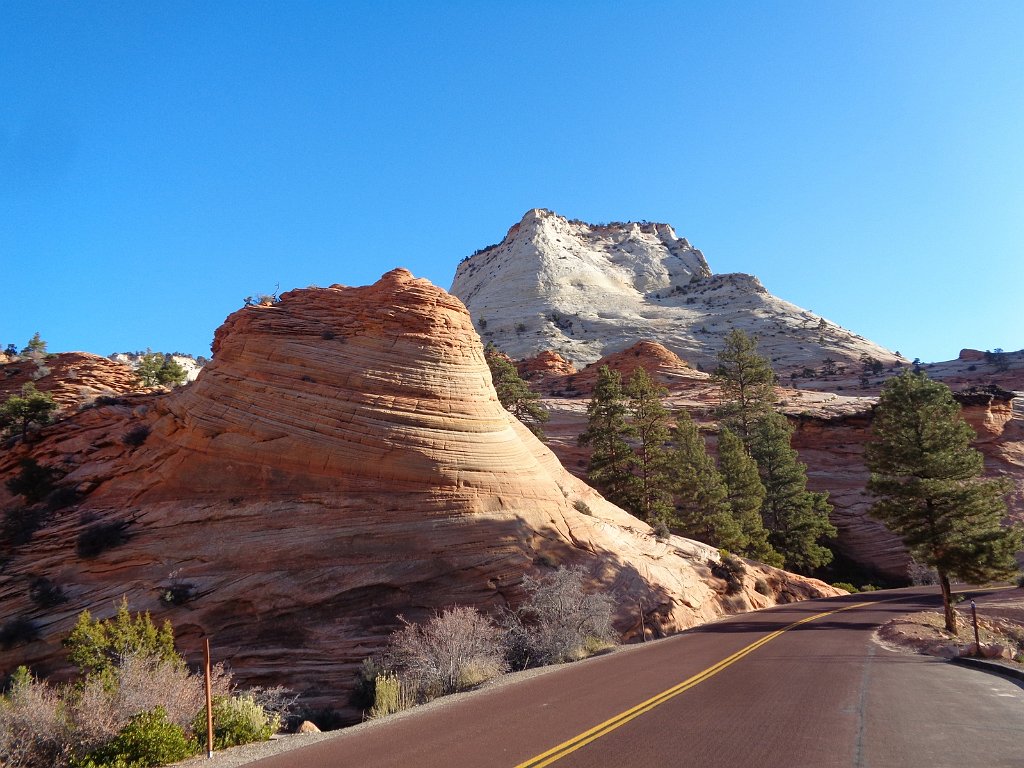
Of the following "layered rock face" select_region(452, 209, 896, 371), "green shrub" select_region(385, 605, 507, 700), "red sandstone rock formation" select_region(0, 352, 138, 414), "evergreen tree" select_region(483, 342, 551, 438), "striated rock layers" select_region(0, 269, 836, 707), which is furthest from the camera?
"layered rock face" select_region(452, 209, 896, 371)

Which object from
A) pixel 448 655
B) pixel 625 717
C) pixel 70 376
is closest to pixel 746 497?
pixel 448 655

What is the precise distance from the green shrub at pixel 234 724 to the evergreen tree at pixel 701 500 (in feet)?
86.7

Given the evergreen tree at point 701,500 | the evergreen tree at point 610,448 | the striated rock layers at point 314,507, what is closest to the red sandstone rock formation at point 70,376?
the striated rock layers at point 314,507

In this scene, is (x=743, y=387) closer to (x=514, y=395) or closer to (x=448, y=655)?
(x=514, y=395)

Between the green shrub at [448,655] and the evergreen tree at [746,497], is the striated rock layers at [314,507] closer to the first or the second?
the green shrub at [448,655]

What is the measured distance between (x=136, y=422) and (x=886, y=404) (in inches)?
1062

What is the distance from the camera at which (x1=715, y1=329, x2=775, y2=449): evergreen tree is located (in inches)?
1852

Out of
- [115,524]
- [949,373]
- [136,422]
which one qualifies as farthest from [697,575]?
[949,373]

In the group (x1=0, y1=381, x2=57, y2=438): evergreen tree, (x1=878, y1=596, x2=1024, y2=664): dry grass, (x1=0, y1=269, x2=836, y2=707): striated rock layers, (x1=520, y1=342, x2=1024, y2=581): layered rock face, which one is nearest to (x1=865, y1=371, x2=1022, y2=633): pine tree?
(x1=878, y1=596, x2=1024, y2=664): dry grass

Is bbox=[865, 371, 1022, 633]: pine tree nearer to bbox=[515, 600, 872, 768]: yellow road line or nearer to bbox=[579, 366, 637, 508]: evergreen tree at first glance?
bbox=[515, 600, 872, 768]: yellow road line

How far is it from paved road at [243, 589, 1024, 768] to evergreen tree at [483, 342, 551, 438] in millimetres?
28202

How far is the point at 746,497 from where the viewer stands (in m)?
36.4

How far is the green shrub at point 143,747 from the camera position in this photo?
725 cm

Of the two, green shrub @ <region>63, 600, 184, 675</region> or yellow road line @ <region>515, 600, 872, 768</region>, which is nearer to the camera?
yellow road line @ <region>515, 600, 872, 768</region>
